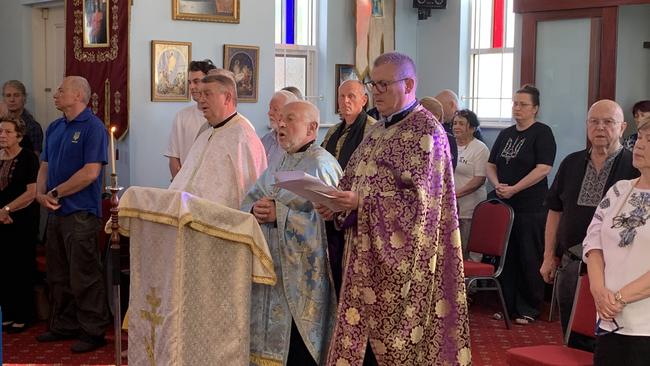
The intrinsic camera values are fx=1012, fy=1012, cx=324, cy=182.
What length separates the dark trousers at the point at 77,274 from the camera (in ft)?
22.9

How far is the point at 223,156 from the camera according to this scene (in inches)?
222

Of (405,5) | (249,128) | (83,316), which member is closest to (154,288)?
(249,128)

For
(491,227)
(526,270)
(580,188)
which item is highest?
(580,188)

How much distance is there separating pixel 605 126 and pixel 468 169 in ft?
11.9

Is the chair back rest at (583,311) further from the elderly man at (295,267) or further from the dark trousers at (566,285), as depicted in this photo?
the elderly man at (295,267)

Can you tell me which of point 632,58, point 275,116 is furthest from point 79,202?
point 632,58

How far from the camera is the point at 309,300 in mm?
5047

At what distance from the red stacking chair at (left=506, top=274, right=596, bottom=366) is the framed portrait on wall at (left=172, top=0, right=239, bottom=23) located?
488 cm

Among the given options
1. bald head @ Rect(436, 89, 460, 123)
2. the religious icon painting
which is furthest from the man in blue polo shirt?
the religious icon painting

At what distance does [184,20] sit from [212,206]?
419 centimetres

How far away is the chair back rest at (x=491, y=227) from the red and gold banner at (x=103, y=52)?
9.86ft

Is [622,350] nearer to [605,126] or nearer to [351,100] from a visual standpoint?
[605,126]

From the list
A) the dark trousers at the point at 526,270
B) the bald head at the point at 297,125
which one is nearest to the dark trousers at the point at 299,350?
the bald head at the point at 297,125

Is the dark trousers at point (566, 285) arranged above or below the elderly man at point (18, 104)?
below
